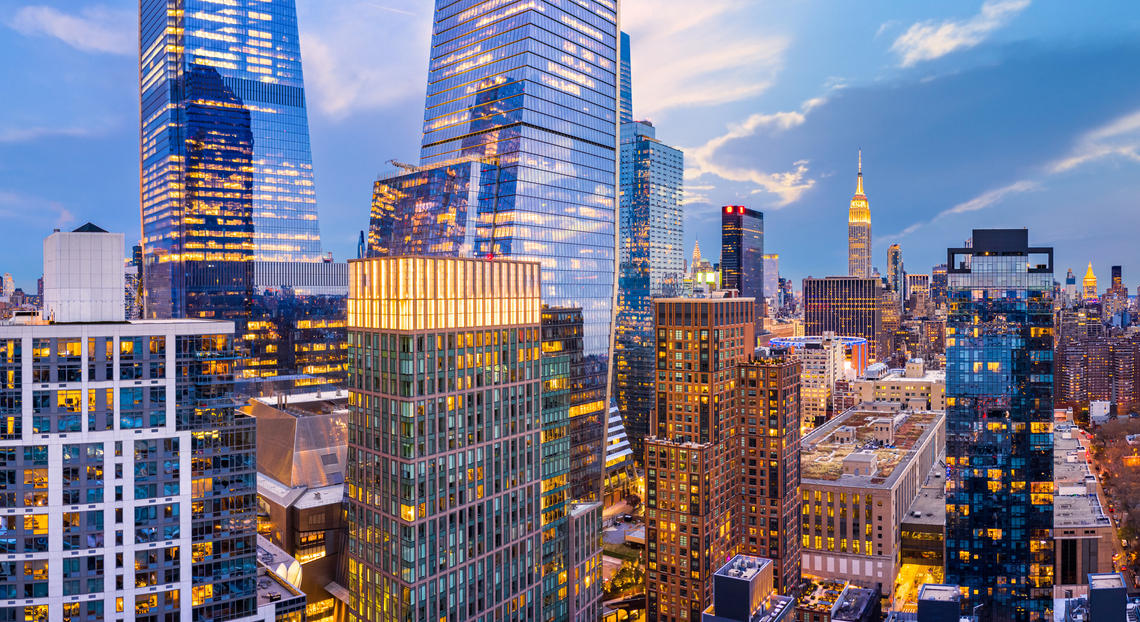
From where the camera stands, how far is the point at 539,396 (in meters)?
127

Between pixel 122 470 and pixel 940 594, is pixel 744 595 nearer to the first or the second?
pixel 940 594

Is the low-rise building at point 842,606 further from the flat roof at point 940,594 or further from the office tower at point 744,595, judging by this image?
the flat roof at point 940,594

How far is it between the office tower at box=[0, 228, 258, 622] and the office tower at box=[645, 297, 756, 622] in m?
93.3

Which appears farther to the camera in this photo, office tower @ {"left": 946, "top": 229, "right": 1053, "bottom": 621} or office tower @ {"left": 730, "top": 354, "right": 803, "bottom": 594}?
office tower @ {"left": 730, "top": 354, "right": 803, "bottom": 594}

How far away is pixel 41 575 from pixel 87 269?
144 feet

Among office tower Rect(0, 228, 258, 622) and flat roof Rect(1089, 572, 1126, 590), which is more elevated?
office tower Rect(0, 228, 258, 622)

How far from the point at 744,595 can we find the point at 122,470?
348ft

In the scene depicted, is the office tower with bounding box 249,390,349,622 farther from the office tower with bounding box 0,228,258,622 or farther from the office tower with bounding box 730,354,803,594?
the office tower with bounding box 730,354,803,594

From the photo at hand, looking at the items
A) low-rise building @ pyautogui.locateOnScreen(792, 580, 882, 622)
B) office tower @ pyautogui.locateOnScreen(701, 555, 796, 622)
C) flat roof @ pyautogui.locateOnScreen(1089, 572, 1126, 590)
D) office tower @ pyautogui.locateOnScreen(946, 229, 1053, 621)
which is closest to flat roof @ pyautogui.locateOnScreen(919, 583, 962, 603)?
flat roof @ pyautogui.locateOnScreen(1089, 572, 1126, 590)

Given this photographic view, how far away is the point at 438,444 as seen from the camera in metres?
108

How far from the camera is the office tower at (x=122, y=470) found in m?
97.5

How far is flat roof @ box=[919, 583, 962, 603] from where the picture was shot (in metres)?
122

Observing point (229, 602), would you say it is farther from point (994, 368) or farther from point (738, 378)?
point (994, 368)

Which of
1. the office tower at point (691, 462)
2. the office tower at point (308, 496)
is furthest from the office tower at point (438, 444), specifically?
the office tower at point (691, 462)
